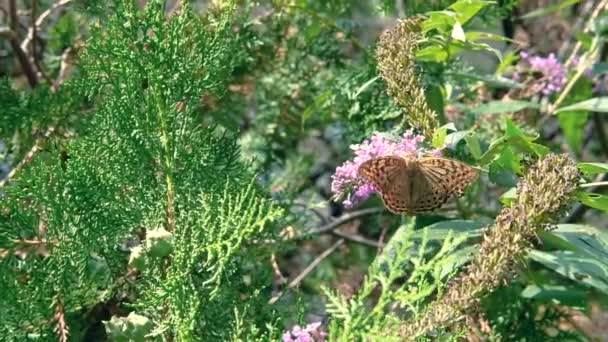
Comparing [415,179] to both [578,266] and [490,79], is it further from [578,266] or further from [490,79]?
[490,79]

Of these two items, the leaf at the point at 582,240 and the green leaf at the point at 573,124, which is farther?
the green leaf at the point at 573,124

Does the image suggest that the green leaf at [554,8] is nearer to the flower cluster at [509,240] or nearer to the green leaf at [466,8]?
the green leaf at [466,8]

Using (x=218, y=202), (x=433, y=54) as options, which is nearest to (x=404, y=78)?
(x=218, y=202)

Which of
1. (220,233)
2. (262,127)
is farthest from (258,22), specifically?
(220,233)

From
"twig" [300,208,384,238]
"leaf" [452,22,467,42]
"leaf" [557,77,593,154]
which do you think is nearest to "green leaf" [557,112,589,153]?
"leaf" [557,77,593,154]

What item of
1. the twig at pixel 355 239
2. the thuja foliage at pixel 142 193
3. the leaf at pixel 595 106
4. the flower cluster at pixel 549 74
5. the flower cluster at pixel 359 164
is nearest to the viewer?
the thuja foliage at pixel 142 193

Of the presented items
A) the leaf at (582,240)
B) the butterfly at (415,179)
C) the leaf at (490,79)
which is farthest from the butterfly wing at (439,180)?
the leaf at (490,79)

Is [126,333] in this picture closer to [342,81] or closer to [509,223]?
[509,223]
